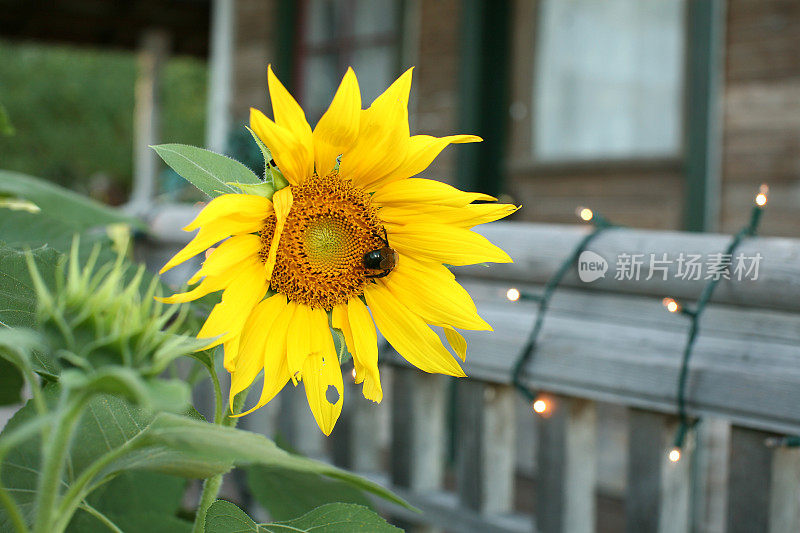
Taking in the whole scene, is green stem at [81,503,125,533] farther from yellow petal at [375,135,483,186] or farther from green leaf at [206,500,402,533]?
yellow petal at [375,135,483,186]

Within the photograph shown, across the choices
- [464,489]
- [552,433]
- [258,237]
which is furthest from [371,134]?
[464,489]

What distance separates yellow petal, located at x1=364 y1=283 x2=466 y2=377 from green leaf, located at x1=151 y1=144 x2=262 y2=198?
13cm

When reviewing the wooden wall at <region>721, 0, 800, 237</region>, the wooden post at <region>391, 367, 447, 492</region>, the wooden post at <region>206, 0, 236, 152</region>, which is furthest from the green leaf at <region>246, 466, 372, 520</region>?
the wooden post at <region>206, 0, 236, 152</region>

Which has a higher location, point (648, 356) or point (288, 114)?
point (288, 114)

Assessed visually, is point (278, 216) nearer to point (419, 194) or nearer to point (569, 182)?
point (419, 194)

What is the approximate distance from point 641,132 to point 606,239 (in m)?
2.68

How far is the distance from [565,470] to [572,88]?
2.92 metres

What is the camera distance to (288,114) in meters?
0.53

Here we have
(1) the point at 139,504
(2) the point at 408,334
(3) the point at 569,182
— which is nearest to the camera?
(2) the point at 408,334

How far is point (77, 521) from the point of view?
66cm

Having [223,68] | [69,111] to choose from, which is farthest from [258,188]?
[69,111]

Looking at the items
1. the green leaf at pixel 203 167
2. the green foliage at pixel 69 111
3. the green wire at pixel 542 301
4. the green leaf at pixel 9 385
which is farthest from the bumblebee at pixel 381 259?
the green foliage at pixel 69 111

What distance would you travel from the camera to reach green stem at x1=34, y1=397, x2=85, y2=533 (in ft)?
1.09

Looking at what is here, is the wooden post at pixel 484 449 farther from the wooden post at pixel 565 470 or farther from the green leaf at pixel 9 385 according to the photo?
the green leaf at pixel 9 385
